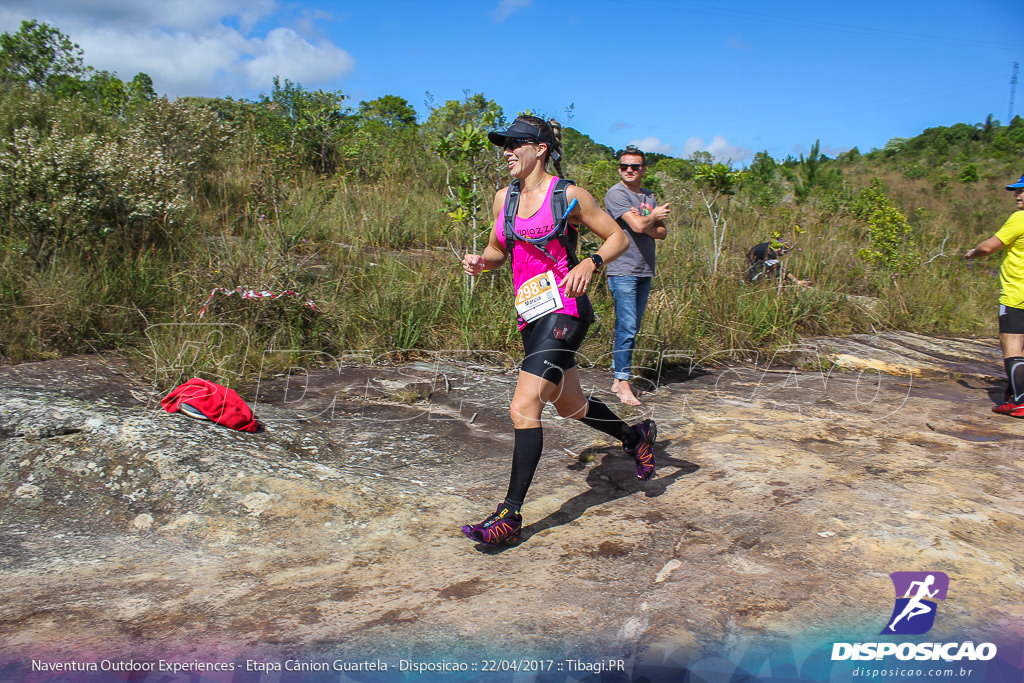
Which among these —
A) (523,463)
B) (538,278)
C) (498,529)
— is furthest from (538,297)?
(498,529)

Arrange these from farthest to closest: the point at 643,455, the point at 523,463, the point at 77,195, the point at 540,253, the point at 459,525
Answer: the point at 77,195 < the point at 643,455 < the point at 459,525 < the point at 540,253 < the point at 523,463

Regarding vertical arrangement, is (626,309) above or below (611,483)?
above

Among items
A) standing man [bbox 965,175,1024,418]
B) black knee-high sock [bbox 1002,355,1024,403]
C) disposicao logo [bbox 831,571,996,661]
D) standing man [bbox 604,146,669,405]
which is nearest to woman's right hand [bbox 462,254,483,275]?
standing man [bbox 604,146,669,405]

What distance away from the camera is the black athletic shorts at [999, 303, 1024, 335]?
5645 millimetres

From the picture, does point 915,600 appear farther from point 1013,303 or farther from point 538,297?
point 1013,303

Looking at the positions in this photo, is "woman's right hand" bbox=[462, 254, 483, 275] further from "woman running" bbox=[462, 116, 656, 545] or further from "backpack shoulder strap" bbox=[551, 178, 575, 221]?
"backpack shoulder strap" bbox=[551, 178, 575, 221]

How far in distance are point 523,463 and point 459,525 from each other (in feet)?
1.85

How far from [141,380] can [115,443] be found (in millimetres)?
1689

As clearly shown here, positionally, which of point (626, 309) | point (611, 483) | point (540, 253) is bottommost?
point (611, 483)

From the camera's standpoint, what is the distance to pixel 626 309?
5734 mm

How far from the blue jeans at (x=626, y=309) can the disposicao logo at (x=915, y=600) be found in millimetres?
3090

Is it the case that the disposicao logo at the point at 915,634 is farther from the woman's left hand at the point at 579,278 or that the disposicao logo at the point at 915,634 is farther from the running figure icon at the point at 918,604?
the woman's left hand at the point at 579,278

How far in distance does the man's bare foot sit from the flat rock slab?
156 mm

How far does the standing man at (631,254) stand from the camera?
222 inches
